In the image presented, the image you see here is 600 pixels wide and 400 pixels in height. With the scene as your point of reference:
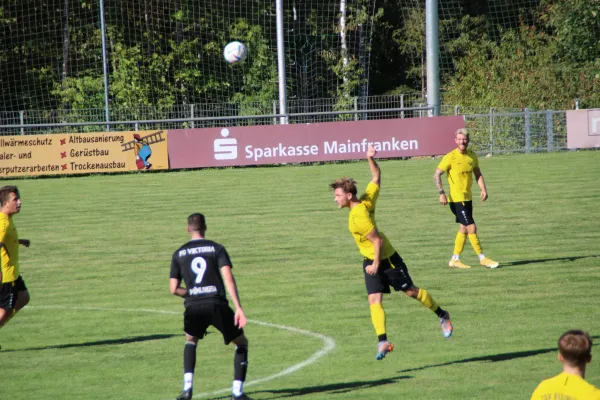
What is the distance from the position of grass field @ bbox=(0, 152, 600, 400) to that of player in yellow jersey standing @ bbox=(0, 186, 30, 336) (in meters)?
0.64

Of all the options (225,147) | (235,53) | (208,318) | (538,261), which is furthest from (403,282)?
(225,147)

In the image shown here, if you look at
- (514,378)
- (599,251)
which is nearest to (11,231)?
(514,378)

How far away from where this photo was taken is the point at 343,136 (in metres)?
32.7

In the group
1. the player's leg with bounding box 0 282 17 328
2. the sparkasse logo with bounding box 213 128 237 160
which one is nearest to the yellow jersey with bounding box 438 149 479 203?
the player's leg with bounding box 0 282 17 328

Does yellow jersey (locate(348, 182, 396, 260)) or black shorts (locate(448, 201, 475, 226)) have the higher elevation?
yellow jersey (locate(348, 182, 396, 260))

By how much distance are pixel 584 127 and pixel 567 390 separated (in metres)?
31.2

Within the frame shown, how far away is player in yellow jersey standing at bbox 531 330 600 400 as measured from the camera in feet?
15.8

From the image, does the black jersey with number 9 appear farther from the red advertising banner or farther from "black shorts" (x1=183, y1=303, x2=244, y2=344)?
the red advertising banner

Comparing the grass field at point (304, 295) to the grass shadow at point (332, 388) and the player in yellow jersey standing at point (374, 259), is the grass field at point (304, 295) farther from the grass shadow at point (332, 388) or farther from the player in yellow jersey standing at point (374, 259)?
the player in yellow jersey standing at point (374, 259)

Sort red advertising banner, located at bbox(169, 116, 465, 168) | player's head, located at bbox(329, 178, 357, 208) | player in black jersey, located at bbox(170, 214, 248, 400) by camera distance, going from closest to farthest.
Result: player in black jersey, located at bbox(170, 214, 248, 400) → player's head, located at bbox(329, 178, 357, 208) → red advertising banner, located at bbox(169, 116, 465, 168)

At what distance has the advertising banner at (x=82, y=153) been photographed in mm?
31281

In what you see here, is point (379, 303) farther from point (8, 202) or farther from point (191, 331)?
point (8, 202)

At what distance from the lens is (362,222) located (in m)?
9.88

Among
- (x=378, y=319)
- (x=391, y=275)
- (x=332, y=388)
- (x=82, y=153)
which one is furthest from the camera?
(x=82, y=153)
